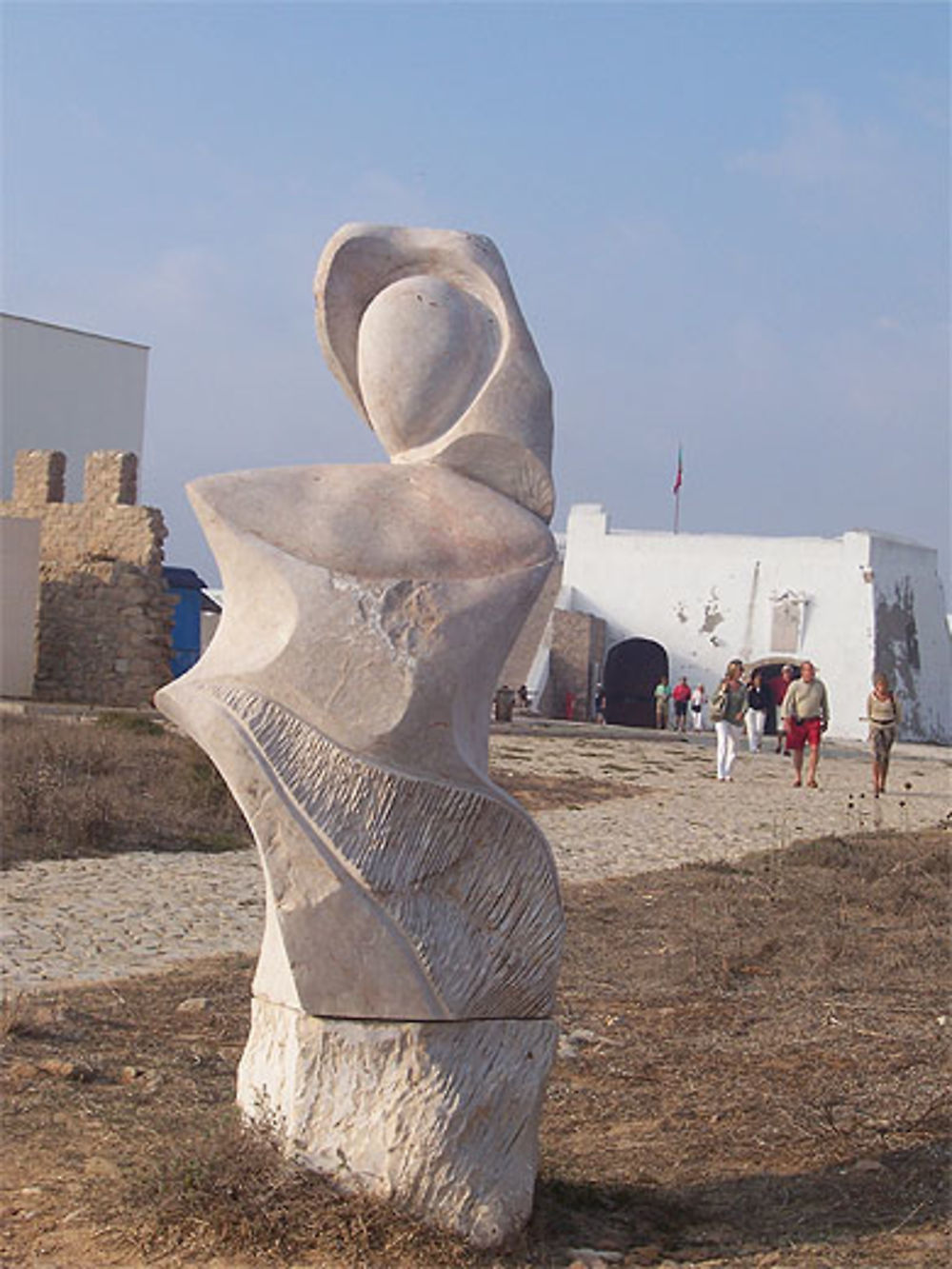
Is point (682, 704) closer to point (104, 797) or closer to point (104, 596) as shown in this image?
point (104, 596)

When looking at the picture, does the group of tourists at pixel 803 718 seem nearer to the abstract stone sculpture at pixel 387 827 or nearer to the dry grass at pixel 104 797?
the dry grass at pixel 104 797

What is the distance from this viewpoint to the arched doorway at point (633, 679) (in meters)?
39.6

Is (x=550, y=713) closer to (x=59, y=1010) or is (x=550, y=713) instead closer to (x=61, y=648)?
(x=61, y=648)

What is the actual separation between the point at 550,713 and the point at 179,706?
112 ft

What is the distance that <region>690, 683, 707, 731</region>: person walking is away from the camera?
124 feet

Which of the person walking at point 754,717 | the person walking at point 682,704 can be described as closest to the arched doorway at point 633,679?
the person walking at point 682,704

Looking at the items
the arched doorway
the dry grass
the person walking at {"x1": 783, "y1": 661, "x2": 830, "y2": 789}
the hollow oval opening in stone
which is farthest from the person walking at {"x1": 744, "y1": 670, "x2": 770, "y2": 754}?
the hollow oval opening in stone

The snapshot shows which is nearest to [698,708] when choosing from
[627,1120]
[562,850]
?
[562,850]

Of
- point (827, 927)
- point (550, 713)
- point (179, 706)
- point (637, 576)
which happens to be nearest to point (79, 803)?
point (827, 927)

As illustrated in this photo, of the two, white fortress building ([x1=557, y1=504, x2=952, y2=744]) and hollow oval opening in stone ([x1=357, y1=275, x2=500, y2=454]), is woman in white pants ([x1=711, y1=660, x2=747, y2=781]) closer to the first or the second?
hollow oval opening in stone ([x1=357, y1=275, x2=500, y2=454])

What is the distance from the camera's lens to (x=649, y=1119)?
5164 mm

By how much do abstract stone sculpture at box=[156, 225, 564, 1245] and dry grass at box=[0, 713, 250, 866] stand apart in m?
6.58

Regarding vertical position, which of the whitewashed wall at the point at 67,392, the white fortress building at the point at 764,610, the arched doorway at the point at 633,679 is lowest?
the arched doorway at the point at 633,679

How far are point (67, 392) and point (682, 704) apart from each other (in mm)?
16730
